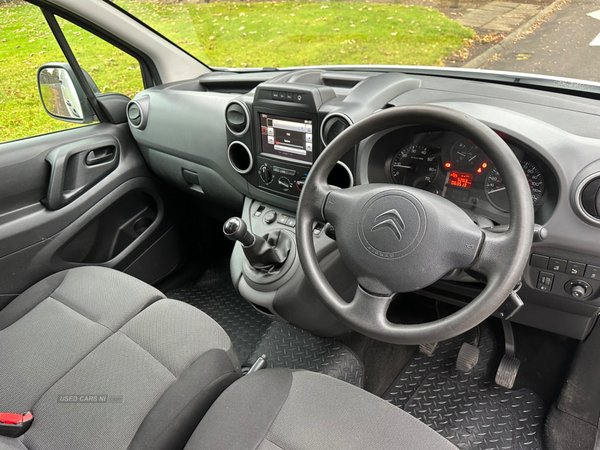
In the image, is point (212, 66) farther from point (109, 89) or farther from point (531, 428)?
point (531, 428)

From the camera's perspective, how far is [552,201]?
44.9 inches

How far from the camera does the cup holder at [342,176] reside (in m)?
1.36

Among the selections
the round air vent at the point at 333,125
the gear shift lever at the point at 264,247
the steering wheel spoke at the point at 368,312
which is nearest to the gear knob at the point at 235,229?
the gear shift lever at the point at 264,247

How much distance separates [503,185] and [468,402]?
3.19 ft

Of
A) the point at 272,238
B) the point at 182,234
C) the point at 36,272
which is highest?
the point at 272,238

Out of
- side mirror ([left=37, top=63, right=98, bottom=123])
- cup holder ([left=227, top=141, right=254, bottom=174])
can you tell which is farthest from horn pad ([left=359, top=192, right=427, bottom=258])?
side mirror ([left=37, top=63, right=98, bottom=123])

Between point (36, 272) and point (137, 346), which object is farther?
point (36, 272)

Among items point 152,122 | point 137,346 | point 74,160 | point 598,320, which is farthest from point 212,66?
point 598,320

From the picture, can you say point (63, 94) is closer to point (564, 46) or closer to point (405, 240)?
A: point (405, 240)

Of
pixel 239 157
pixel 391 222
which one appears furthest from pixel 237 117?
pixel 391 222

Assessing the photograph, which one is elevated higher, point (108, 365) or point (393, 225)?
point (393, 225)

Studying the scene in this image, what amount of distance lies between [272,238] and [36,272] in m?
0.97

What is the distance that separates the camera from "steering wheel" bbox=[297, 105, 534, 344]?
852 mm

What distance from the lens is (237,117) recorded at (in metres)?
1.63
